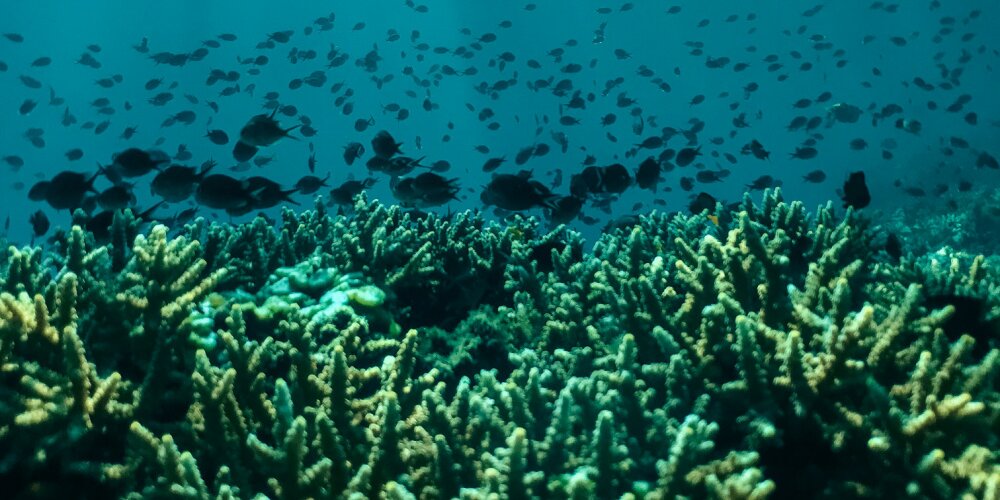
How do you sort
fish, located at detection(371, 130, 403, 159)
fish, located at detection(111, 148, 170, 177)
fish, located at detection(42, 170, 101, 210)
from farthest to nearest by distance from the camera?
1. fish, located at detection(371, 130, 403, 159)
2. fish, located at detection(111, 148, 170, 177)
3. fish, located at detection(42, 170, 101, 210)

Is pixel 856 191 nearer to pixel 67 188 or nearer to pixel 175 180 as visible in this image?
pixel 175 180

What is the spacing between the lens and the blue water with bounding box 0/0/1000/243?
94875mm

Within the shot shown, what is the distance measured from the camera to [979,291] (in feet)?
12.6

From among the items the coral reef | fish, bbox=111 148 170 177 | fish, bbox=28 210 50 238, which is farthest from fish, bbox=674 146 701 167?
fish, bbox=28 210 50 238

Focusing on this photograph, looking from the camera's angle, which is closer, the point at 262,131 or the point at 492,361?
the point at 492,361

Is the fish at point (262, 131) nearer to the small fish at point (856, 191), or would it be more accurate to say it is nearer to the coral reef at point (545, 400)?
the coral reef at point (545, 400)

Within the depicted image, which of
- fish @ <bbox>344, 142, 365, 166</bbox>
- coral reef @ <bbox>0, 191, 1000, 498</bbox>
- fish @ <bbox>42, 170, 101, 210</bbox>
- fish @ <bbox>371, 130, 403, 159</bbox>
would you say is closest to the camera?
coral reef @ <bbox>0, 191, 1000, 498</bbox>

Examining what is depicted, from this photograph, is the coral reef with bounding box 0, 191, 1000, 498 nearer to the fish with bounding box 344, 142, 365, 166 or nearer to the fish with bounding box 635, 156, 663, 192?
the fish with bounding box 635, 156, 663, 192

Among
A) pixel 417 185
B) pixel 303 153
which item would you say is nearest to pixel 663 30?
pixel 303 153

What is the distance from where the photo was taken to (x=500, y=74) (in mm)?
113062

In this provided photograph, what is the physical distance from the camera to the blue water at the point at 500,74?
9488cm

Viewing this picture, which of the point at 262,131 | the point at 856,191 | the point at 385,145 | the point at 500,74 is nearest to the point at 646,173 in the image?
the point at 856,191

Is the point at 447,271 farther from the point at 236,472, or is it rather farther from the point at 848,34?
the point at 848,34

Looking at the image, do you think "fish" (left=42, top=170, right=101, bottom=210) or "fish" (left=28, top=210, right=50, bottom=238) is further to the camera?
"fish" (left=28, top=210, right=50, bottom=238)
